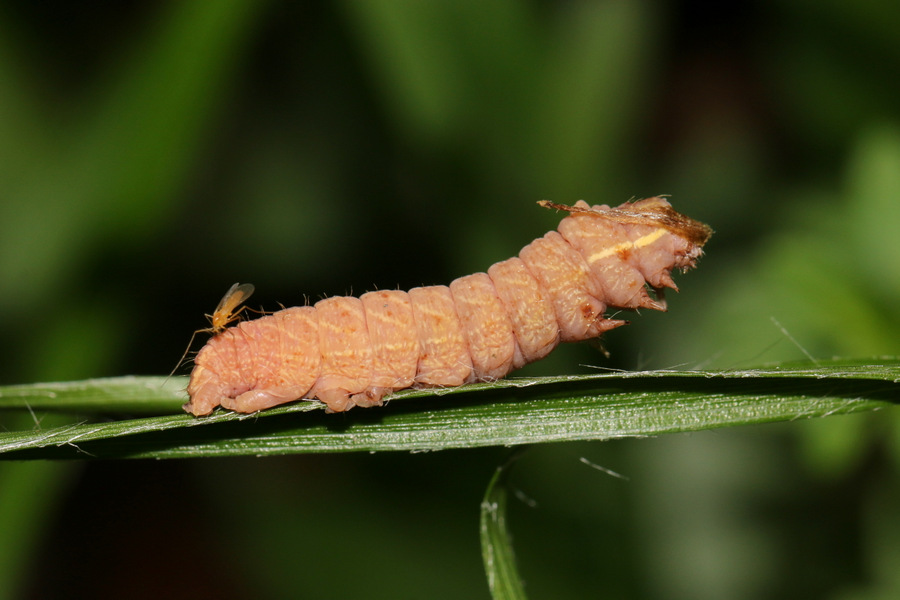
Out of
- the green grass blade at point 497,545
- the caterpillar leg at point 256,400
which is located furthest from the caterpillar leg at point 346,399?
the green grass blade at point 497,545

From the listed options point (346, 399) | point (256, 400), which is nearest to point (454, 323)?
point (346, 399)

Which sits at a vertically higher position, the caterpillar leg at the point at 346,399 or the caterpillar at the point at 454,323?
the caterpillar at the point at 454,323

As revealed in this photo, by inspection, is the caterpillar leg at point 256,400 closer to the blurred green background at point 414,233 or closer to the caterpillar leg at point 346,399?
the caterpillar leg at point 346,399

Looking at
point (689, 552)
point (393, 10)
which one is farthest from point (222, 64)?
point (689, 552)

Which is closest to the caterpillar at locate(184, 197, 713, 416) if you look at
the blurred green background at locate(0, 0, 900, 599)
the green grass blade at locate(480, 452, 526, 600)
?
the green grass blade at locate(480, 452, 526, 600)

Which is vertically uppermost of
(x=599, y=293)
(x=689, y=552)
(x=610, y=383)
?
(x=599, y=293)

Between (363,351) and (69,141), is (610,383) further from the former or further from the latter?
(69,141)
